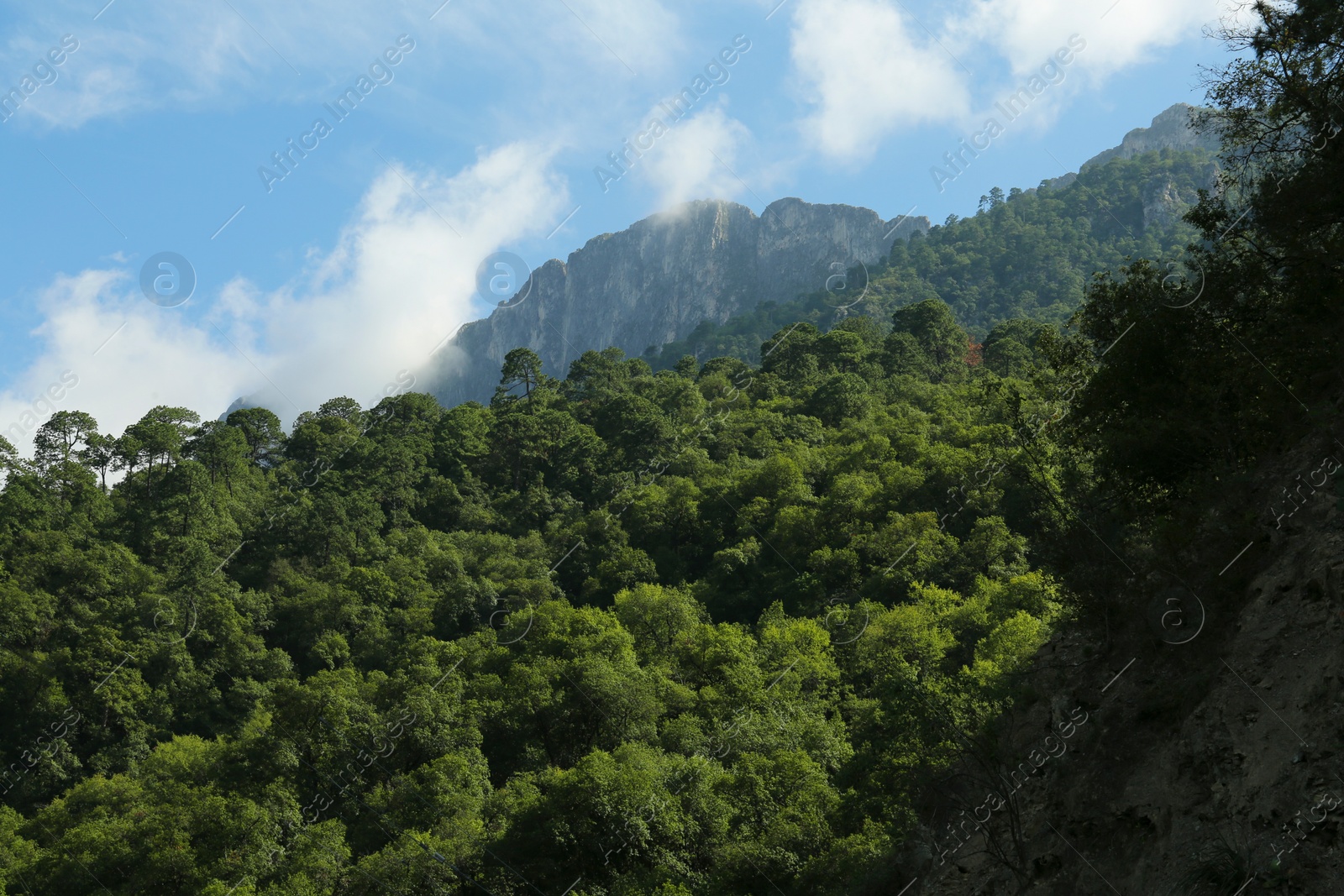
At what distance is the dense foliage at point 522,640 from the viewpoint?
92.8 feet

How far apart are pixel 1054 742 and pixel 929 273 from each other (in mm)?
145669

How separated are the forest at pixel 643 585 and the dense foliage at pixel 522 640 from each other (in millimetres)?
195

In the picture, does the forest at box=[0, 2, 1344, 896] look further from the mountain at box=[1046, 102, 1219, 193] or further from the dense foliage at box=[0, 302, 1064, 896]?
the mountain at box=[1046, 102, 1219, 193]

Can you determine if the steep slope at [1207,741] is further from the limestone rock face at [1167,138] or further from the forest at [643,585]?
the limestone rock face at [1167,138]

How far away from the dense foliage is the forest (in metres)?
0.19

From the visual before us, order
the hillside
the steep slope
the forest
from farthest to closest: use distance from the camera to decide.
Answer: the hillside, the forest, the steep slope

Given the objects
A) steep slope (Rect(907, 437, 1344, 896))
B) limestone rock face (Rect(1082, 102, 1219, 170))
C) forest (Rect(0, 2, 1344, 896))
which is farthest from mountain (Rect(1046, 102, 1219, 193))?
steep slope (Rect(907, 437, 1344, 896))

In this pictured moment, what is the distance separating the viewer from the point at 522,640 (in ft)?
146

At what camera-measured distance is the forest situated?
641 inches

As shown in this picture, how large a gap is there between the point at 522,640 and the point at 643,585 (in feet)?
22.7

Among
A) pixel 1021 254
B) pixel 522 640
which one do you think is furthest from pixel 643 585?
pixel 1021 254

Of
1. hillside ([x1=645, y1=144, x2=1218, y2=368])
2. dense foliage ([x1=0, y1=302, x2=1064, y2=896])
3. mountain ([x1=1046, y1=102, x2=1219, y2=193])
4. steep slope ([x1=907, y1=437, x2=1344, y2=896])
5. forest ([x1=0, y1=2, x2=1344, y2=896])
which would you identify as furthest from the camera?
mountain ([x1=1046, y1=102, x2=1219, y2=193])

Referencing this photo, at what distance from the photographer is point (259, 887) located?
33.1 metres

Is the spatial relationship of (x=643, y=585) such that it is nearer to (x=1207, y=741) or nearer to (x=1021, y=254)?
(x=1207, y=741)
